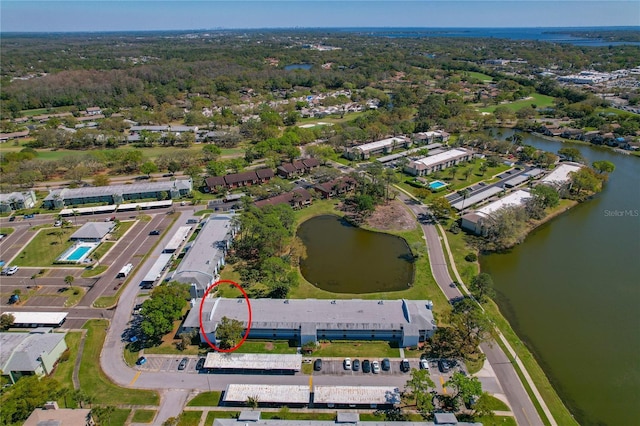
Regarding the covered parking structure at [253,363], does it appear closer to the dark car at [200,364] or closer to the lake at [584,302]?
the dark car at [200,364]

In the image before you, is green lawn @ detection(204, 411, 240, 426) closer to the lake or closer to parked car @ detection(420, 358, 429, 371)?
parked car @ detection(420, 358, 429, 371)

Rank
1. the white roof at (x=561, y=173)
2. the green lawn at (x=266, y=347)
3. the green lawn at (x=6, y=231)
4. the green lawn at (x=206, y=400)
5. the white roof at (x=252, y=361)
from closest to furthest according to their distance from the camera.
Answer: the green lawn at (x=206, y=400) → the white roof at (x=252, y=361) → the green lawn at (x=266, y=347) → the green lawn at (x=6, y=231) → the white roof at (x=561, y=173)

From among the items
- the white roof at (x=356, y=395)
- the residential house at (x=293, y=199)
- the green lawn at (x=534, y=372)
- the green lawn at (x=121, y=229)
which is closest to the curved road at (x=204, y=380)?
the green lawn at (x=534, y=372)

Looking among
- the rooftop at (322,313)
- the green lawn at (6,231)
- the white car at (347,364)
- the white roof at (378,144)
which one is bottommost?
the green lawn at (6,231)

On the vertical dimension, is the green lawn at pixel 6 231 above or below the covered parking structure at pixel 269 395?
below

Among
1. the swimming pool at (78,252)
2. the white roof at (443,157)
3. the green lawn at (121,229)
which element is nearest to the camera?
the swimming pool at (78,252)

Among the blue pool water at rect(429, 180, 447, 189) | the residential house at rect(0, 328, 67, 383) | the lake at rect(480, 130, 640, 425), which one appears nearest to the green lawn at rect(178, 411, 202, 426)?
the residential house at rect(0, 328, 67, 383)

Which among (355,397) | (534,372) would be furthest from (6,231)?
(534,372)
